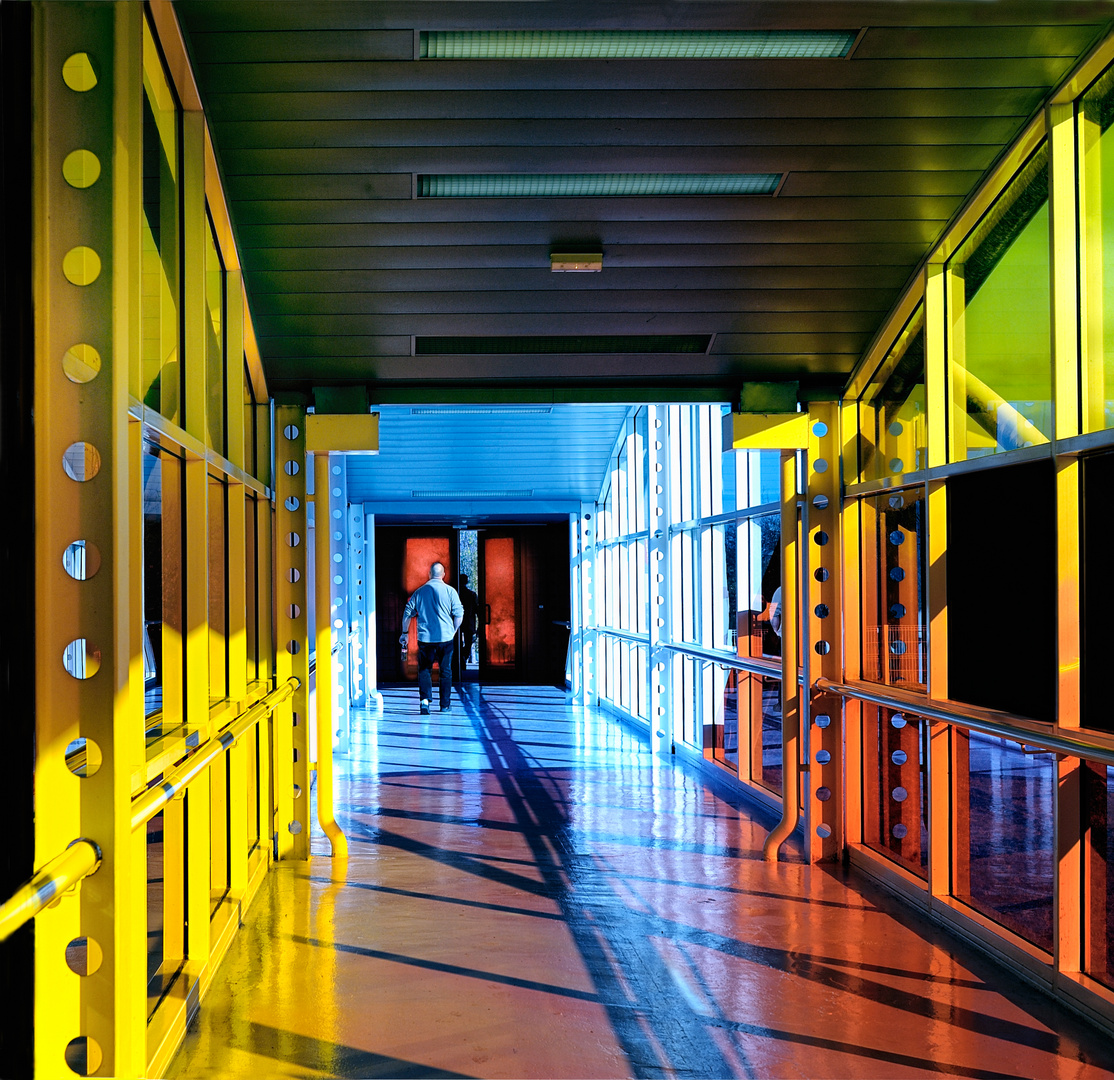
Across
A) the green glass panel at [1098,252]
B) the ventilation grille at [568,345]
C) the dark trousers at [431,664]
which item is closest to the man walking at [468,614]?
the dark trousers at [431,664]

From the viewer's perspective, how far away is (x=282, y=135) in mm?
3332

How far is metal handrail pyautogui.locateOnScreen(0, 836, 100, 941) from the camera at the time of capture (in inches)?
62.9

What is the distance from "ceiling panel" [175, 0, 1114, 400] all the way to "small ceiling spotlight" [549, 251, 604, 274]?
1.8 inches

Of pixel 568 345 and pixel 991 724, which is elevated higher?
pixel 568 345

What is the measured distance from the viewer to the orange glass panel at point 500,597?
15031 millimetres

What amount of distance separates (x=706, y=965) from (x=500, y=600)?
11447 millimetres

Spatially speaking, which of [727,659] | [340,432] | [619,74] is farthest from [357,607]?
[619,74]

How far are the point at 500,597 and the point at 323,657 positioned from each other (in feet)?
31.5

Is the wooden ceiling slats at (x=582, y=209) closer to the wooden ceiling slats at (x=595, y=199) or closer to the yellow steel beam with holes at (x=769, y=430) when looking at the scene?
the wooden ceiling slats at (x=595, y=199)

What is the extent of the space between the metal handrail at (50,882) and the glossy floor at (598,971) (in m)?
1.22

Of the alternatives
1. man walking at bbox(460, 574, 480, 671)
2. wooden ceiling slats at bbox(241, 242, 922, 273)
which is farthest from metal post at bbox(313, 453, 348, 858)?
man walking at bbox(460, 574, 480, 671)

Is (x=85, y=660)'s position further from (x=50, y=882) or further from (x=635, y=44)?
(x=635, y=44)

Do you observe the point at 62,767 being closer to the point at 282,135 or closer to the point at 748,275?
the point at 282,135

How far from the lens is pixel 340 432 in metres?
5.11
